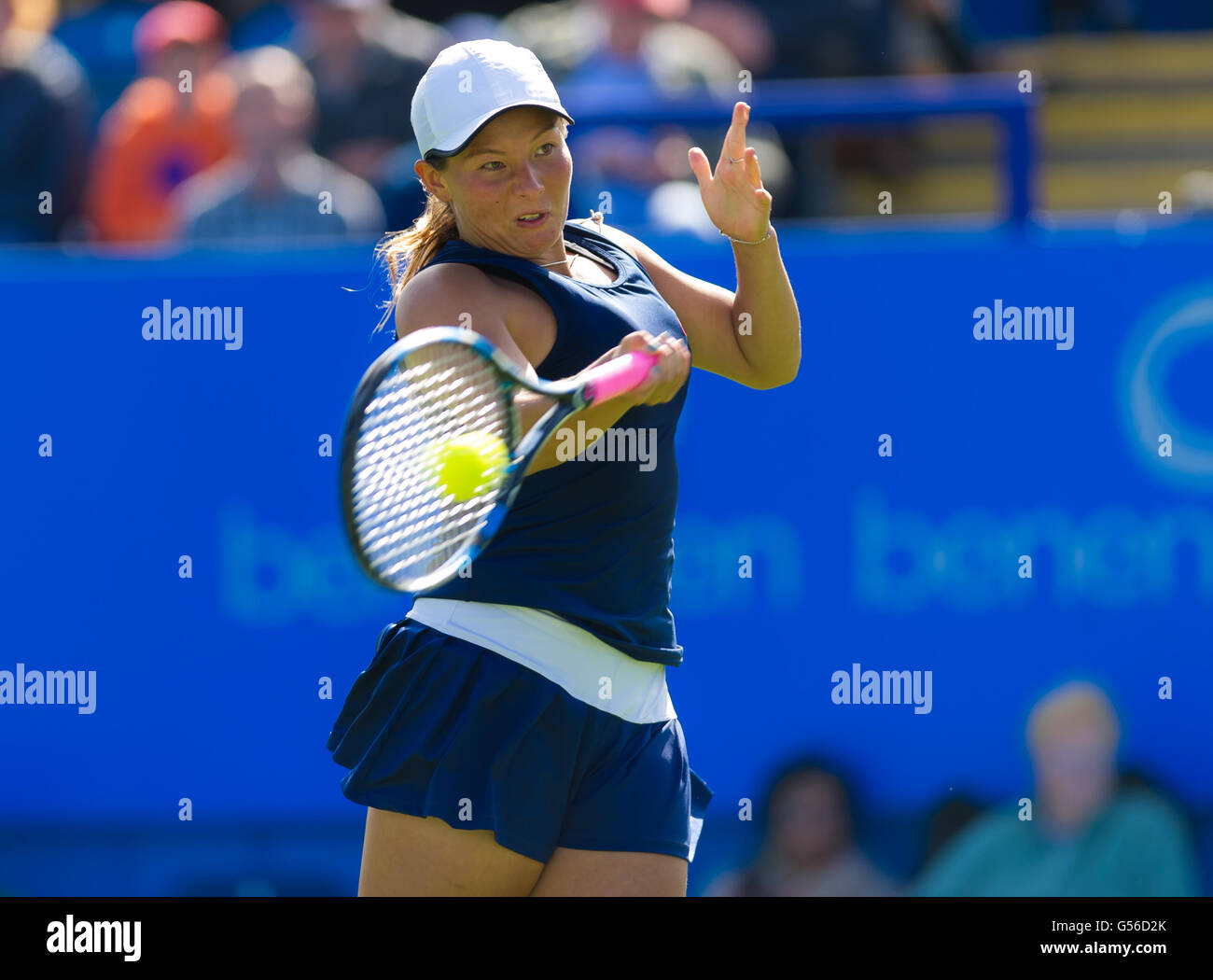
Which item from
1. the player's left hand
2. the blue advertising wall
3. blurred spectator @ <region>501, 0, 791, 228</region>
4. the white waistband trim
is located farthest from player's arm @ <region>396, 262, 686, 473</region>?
blurred spectator @ <region>501, 0, 791, 228</region>

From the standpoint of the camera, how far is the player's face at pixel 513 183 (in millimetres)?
2582

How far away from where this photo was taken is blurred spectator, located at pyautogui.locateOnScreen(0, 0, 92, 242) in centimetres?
648

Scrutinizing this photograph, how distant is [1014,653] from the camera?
14.6 ft

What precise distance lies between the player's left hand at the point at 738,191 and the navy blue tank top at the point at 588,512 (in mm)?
245

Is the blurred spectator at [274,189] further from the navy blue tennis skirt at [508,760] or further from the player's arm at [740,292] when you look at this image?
the navy blue tennis skirt at [508,760]

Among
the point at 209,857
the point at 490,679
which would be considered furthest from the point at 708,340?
the point at 209,857

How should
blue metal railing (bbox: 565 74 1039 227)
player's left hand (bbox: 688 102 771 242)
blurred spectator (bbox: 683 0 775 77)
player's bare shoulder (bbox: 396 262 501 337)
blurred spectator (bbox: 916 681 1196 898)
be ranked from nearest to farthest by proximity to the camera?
1. player's bare shoulder (bbox: 396 262 501 337)
2. player's left hand (bbox: 688 102 771 242)
3. blurred spectator (bbox: 916 681 1196 898)
4. blue metal railing (bbox: 565 74 1039 227)
5. blurred spectator (bbox: 683 0 775 77)

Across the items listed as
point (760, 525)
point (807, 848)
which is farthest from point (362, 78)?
point (807, 848)

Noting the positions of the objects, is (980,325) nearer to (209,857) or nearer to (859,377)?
(859,377)

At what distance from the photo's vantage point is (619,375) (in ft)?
7.87

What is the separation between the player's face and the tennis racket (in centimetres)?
24

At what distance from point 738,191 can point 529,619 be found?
0.81m

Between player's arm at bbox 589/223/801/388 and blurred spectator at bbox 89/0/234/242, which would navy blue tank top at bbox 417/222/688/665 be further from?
blurred spectator at bbox 89/0/234/242
